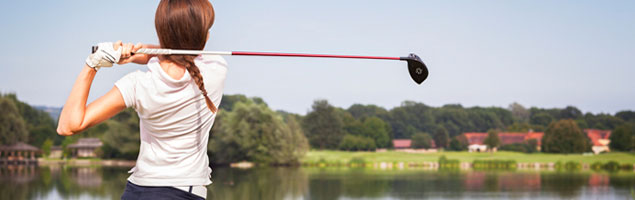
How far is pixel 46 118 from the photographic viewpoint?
2104 inches

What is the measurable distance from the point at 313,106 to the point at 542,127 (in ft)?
67.6

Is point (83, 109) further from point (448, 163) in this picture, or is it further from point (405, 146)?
point (405, 146)

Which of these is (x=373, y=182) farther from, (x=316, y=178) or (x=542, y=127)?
(x=542, y=127)

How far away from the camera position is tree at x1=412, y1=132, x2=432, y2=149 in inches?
2111

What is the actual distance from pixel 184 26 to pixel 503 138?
5294cm

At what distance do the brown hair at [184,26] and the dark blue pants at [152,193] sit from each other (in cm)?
25

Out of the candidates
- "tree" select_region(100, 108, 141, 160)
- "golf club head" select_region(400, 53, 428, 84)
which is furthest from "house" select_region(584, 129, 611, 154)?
"golf club head" select_region(400, 53, 428, 84)

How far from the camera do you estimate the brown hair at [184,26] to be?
1.53 meters

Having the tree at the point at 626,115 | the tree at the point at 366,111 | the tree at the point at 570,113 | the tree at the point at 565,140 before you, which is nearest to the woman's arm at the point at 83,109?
the tree at the point at 565,140

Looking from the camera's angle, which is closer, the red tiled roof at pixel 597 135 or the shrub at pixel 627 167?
the shrub at pixel 627 167

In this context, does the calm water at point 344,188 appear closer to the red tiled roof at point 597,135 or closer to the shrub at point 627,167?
the shrub at point 627,167

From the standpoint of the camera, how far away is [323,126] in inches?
2024

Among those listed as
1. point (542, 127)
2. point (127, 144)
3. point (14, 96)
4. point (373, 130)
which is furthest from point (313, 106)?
point (14, 96)

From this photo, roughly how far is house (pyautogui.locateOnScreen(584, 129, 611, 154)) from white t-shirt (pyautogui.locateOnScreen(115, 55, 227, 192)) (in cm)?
5250
